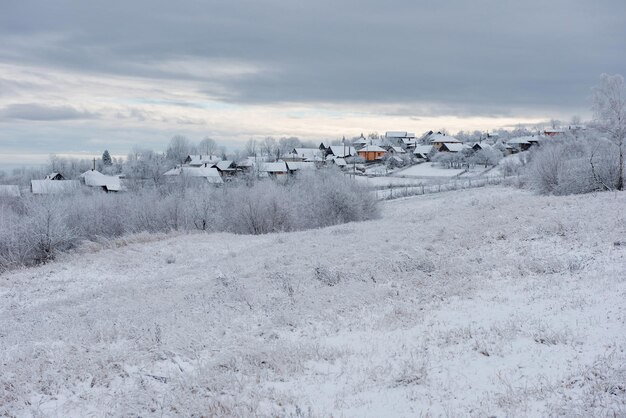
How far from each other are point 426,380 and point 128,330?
7418 millimetres

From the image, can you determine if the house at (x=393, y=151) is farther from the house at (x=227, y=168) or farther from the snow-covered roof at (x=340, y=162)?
the house at (x=227, y=168)

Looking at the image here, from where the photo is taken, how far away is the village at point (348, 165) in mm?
72562

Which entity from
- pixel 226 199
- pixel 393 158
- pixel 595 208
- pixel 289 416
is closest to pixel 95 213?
pixel 226 199

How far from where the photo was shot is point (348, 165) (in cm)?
12531

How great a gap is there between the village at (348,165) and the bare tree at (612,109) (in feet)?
93.7

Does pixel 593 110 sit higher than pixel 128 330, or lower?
higher

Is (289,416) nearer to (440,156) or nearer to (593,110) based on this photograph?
(593,110)

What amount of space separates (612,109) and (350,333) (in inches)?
1572

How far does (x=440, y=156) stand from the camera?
116 m

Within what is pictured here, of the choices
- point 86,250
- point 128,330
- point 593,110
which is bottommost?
point 86,250

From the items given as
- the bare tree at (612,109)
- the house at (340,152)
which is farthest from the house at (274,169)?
the bare tree at (612,109)

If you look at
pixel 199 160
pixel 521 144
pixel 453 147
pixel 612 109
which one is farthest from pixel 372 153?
pixel 612 109

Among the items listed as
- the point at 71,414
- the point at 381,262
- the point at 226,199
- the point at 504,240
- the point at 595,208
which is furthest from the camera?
the point at 226,199

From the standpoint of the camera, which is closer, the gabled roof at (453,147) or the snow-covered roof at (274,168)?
the snow-covered roof at (274,168)
